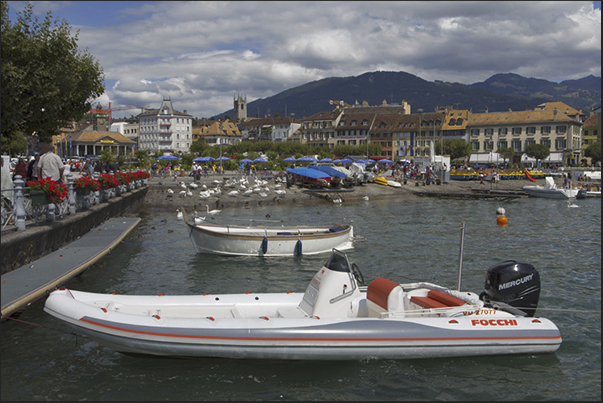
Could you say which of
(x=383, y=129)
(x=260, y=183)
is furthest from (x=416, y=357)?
(x=383, y=129)

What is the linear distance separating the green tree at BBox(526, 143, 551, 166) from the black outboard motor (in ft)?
301

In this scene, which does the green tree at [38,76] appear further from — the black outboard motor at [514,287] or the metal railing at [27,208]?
the black outboard motor at [514,287]

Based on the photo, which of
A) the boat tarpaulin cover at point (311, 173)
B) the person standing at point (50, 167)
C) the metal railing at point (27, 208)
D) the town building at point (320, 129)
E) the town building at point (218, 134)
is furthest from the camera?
the town building at point (218, 134)

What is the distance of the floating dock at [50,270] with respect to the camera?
31.9ft

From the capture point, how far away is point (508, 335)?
8938 mm

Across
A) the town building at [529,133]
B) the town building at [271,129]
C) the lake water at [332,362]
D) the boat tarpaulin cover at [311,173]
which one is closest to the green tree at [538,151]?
the town building at [529,133]

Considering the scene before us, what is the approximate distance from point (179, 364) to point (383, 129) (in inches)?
4130

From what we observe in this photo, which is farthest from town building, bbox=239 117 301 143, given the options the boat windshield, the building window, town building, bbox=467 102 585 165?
the boat windshield

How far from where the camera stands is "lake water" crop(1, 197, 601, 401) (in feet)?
27.6

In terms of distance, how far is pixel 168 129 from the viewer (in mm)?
151000

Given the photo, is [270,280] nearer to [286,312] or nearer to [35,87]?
[286,312]

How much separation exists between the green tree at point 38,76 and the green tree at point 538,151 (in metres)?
89.8

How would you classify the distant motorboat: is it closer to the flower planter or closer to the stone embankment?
the stone embankment

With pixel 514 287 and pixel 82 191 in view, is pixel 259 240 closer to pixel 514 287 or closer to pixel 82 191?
pixel 82 191
